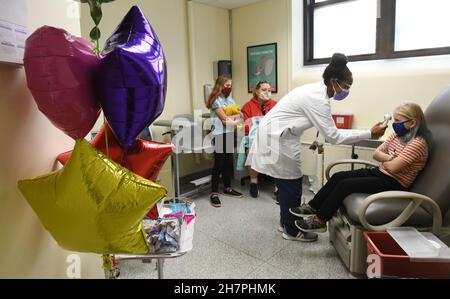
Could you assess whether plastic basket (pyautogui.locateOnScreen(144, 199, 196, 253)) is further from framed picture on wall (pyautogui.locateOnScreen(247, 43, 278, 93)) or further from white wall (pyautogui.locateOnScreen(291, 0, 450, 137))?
framed picture on wall (pyautogui.locateOnScreen(247, 43, 278, 93))

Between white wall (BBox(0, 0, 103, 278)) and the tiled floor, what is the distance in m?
1.31

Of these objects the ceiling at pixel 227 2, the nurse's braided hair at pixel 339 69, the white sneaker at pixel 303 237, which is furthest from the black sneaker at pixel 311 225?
the ceiling at pixel 227 2

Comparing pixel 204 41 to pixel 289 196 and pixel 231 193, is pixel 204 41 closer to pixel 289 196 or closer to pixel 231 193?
pixel 231 193

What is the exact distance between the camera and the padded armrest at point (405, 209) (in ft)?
5.64

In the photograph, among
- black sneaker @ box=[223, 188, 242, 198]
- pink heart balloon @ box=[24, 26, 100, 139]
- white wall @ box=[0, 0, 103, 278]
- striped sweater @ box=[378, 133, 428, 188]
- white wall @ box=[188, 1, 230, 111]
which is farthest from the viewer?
white wall @ box=[188, 1, 230, 111]

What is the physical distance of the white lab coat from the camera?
2170mm

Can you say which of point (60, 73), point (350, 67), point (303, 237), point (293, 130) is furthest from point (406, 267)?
point (350, 67)

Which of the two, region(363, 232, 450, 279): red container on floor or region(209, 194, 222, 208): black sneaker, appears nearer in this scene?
region(363, 232, 450, 279): red container on floor

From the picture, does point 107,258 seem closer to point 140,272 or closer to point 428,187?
point 140,272

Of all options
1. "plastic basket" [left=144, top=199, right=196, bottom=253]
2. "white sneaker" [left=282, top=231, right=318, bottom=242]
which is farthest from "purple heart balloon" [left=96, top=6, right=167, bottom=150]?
"white sneaker" [left=282, top=231, right=318, bottom=242]

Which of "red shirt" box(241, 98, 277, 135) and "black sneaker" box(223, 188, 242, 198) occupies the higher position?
"red shirt" box(241, 98, 277, 135)

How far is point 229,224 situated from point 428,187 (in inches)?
64.1

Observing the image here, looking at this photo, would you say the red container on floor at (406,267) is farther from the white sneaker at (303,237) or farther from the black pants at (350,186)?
the white sneaker at (303,237)

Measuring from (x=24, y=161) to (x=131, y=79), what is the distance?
42cm
